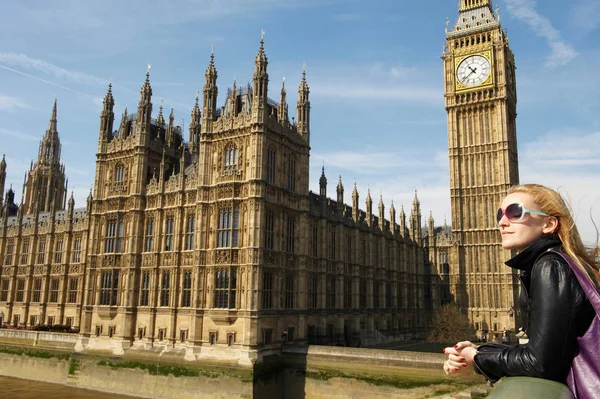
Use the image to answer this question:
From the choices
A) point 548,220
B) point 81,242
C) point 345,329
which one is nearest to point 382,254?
point 345,329

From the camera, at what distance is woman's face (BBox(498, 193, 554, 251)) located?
3.39m

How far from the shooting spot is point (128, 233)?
48.2 m

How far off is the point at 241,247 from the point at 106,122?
75.5 feet

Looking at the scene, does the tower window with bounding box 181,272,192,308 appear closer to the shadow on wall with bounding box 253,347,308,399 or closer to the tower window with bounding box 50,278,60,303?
the shadow on wall with bounding box 253,347,308,399

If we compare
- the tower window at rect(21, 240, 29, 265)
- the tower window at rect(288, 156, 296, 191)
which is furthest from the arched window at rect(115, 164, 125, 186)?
the tower window at rect(21, 240, 29, 265)

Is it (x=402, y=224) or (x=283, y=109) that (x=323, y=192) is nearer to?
(x=283, y=109)

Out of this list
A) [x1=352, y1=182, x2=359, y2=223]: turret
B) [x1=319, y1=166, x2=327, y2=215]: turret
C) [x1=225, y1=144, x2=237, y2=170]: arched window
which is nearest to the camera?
[x1=225, y1=144, x2=237, y2=170]: arched window

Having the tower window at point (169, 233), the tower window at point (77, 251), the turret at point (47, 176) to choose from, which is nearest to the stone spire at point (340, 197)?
the tower window at point (169, 233)

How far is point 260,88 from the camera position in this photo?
1660 inches

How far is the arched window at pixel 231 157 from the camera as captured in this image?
4234 cm

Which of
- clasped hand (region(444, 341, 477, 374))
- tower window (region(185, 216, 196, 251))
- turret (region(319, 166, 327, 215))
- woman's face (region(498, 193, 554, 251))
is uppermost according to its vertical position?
turret (region(319, 166, 327, 215))

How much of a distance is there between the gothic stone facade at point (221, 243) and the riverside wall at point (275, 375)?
49.9 inches

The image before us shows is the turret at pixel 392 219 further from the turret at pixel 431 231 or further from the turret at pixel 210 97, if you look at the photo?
the turret at pixel 210 97

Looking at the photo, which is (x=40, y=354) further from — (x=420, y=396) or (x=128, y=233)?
(x=420, y=396)
